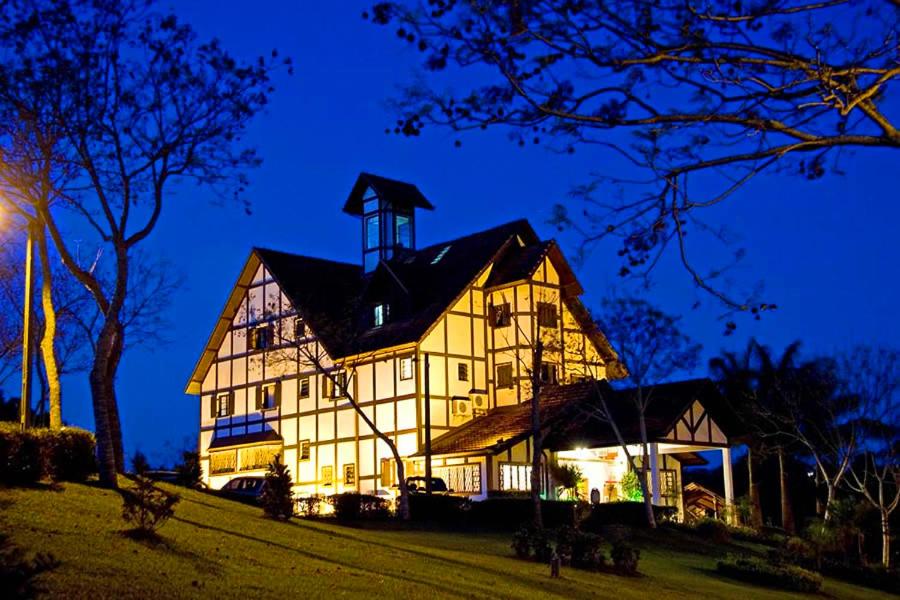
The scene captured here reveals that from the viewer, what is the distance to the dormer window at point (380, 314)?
52688 millimetres

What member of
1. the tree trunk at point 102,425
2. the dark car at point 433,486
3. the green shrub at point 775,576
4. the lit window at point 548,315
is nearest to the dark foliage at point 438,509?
the dark car at point 433,486

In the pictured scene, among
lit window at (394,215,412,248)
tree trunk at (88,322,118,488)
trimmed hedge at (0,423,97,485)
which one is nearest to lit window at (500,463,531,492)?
lit window at (394,215,412,248)

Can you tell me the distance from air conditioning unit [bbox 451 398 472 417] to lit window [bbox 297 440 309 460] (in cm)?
797

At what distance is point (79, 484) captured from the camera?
24.6 m

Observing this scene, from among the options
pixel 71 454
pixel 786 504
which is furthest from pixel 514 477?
pixel 71 454

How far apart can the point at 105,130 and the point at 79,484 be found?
790 cm

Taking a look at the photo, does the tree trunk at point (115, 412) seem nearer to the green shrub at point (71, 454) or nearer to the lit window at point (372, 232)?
the green shrub at point (71, 454)

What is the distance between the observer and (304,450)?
5294 cm

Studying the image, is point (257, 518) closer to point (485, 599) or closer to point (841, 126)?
point (485, 599)

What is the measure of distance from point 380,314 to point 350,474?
303 inches

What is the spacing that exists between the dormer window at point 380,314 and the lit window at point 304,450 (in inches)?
253

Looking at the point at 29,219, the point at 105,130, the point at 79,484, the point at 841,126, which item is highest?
the point at 105,130

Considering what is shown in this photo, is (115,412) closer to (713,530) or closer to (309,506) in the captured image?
(309,506)

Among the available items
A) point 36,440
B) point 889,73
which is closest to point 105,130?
A: point 36,440
